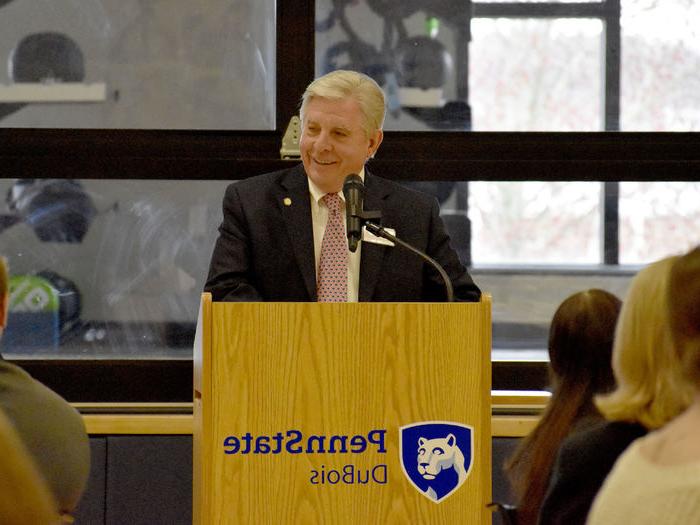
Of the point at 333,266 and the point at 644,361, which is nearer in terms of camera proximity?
the point at 644,361

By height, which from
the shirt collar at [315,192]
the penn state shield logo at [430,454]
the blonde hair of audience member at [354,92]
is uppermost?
the blonde hair of audience member at [354,92]

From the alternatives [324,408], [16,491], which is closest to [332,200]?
[324,408]

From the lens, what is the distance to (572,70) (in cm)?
471

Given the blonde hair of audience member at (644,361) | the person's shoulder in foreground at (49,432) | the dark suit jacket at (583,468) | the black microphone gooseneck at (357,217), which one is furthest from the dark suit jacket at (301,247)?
the blonde hair of audience member at (644,361)

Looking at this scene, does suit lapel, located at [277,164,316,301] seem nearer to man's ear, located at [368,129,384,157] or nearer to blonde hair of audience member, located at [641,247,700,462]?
man's ear, located at [368,129,384,157]

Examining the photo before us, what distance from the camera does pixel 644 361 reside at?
1.86 m

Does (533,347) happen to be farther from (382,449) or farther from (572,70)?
(382,449)

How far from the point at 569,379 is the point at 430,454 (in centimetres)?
40

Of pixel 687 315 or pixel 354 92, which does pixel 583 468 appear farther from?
pixel 354 92

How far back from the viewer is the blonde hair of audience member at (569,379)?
2656 mm

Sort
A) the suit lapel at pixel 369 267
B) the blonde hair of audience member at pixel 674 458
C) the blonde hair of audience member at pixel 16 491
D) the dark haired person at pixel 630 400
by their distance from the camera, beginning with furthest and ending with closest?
the suit lapel at pixel 369 267 → the dark haired person at pixel 630 400 → the blonde hair of audience member at pixel 674 458 → the blonde hair of audience member at pixel 16 491

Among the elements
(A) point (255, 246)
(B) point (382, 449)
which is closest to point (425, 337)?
(B) point (382, 449)

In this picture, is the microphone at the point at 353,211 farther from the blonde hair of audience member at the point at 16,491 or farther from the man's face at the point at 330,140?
the blonde hair of audience member at the point at 16,491

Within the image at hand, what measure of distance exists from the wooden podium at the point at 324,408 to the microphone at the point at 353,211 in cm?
21
